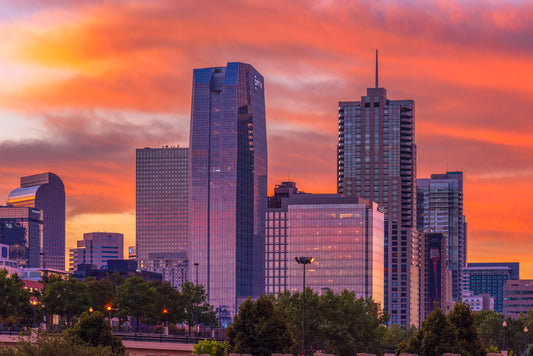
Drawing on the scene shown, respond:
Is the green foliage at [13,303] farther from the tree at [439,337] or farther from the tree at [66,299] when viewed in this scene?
the tree at [439,337]

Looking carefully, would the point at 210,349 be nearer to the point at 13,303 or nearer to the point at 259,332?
the point at 259,332

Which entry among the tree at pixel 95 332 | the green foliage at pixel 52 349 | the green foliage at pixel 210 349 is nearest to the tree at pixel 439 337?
the green foliage at pixel 210 349

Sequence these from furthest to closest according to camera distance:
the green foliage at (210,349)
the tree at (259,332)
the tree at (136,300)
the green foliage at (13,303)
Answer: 1. the tree at (136,300)
2. the green foliage at (13,303)
3. the green foliage at (210,349)
4. the tree at (259,332)

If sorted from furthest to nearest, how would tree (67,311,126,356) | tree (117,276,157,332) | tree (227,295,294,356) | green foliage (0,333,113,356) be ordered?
tree (117,276,157,332) < tree (227,295,294,356) < tree (67,311,126,356) < green foliage (0,333,113,356)

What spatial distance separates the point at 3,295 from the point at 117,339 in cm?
8715

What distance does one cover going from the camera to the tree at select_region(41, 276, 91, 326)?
185 m

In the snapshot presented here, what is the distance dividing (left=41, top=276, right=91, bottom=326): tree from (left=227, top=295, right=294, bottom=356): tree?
8591 centimetres

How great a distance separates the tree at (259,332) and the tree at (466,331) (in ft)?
57.3

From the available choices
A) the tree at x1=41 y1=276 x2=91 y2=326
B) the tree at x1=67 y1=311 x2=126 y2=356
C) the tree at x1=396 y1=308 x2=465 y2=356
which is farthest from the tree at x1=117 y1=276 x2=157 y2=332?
the tree at x1=396 y1=308 x2=465 y2=356

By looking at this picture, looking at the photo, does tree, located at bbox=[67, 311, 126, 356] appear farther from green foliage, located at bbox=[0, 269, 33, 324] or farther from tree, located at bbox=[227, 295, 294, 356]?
green foliage, located at bbox=[0, 269, 33, 324]

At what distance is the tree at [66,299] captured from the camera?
185m

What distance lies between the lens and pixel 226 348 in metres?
106

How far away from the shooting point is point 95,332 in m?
98.7

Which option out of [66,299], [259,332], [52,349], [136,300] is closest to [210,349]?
[259,332]
